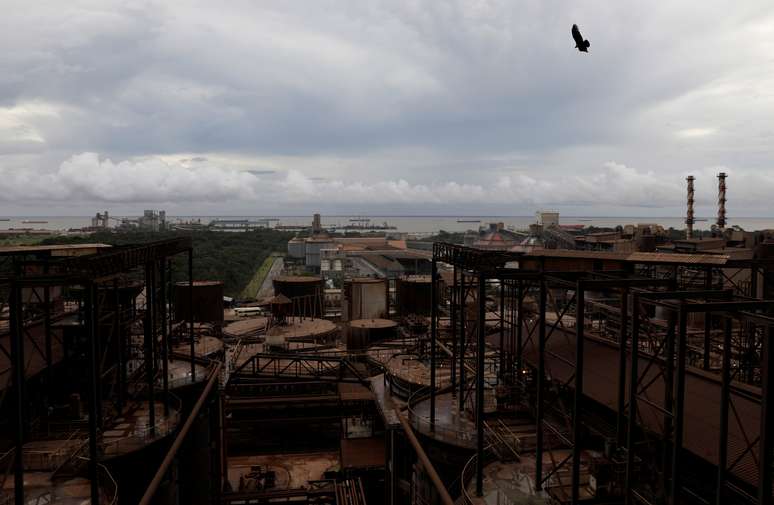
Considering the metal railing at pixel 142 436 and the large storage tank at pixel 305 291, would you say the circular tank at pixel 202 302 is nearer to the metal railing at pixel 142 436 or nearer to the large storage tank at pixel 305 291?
the large storage tank at pixel 305 291

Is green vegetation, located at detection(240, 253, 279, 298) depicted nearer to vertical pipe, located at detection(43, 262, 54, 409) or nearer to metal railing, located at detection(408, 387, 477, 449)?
vertical pipe, located at detection(43, 262, 54, 409)

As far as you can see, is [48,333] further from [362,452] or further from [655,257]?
[655,257]

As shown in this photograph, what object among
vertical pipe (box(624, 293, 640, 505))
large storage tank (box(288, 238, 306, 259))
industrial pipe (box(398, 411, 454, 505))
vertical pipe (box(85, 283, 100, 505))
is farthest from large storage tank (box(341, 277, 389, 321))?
large storage tank (box(288, 238, 306, 259))

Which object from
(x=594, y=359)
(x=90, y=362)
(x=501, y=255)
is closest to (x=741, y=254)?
(x=594, y=359)

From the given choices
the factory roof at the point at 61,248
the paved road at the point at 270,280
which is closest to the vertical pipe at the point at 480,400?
the factory roof at the point at 61,248

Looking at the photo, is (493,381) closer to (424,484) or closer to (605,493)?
(424,484)
